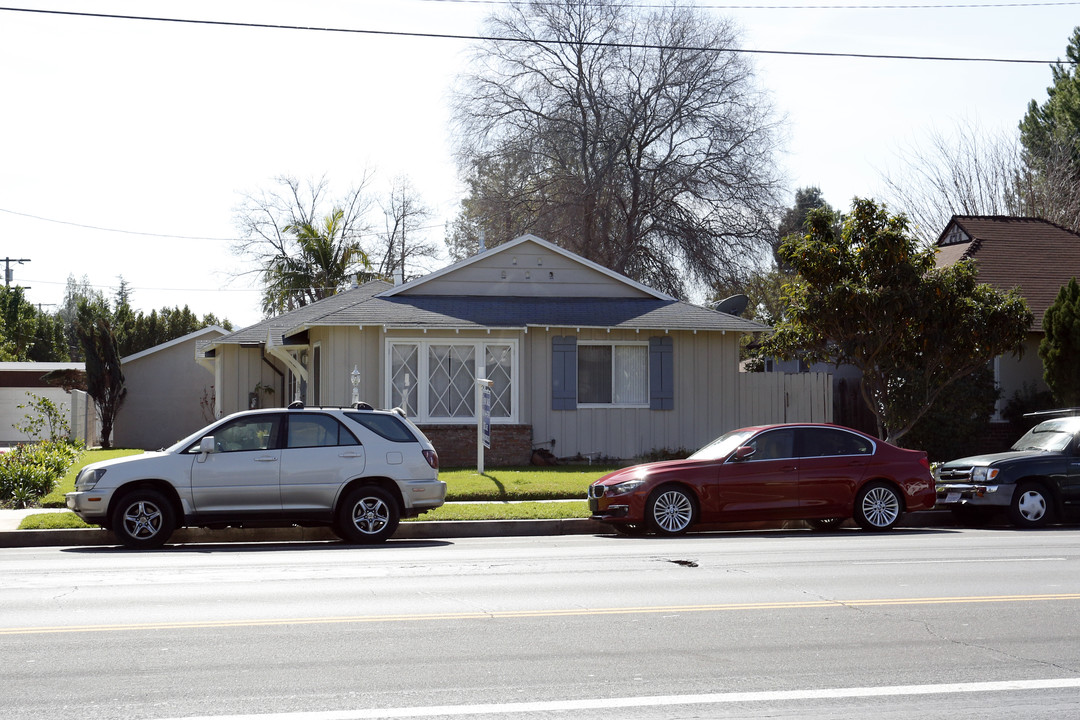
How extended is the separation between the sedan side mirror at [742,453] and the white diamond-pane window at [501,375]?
9.37m

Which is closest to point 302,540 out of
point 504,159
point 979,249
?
point 979,249

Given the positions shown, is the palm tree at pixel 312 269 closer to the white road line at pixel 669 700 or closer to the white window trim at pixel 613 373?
the white window trim at pixel 613 373

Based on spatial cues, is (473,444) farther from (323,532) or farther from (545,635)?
(545,635)

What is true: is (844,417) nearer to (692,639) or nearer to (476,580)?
(476,580)

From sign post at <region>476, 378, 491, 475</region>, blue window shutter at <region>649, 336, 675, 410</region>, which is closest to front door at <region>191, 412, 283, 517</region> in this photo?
sign post at <region>476, 378, 491, 475</region>

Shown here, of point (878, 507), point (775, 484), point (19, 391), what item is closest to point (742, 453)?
point (775, 484)

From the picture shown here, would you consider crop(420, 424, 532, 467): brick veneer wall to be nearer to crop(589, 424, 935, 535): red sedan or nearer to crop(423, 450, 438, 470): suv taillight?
crop(589, 424, 935, 535): red sedan

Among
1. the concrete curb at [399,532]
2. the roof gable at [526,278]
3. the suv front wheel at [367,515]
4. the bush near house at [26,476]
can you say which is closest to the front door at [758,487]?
the concrete curb at [399,532]

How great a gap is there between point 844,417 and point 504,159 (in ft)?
53.4

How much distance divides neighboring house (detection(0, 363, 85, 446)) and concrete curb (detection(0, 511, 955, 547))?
26.9m

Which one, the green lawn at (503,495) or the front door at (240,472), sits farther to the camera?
the green lawn at (503,495)

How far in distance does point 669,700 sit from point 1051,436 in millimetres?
12671

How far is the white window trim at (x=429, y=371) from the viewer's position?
23.1 m

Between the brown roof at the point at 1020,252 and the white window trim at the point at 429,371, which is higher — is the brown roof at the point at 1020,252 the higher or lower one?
the higher one
